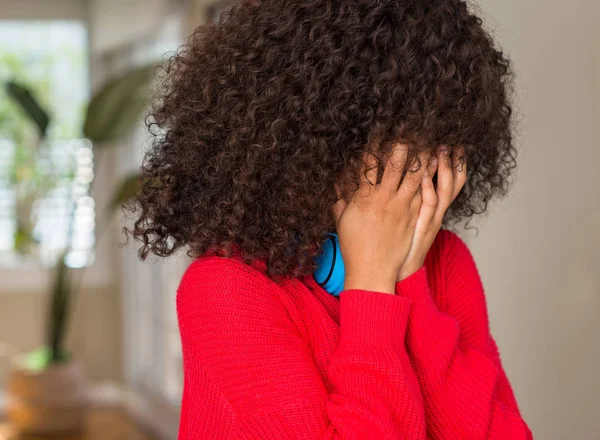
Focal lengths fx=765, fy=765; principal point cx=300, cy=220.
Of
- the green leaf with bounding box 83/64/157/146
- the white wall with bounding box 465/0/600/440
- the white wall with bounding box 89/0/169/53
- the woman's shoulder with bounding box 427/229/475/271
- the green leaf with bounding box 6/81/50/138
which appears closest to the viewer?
the woman's shoulder with bounding box 427/229/475/271

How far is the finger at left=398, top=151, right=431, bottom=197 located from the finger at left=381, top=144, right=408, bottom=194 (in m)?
0.01

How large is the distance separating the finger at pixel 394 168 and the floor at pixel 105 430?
3.63 meters

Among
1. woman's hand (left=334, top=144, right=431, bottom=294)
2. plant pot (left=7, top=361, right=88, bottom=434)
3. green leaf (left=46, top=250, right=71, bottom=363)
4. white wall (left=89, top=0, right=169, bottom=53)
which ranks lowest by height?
plant pot (left=7, top=361, right=88, bottom=434)

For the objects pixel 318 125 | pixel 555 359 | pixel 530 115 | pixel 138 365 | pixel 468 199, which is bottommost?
pixel 138 365

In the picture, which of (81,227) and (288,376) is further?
(81,227)

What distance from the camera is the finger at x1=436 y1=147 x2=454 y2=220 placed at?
1109mm

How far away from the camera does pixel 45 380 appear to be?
13.9ft

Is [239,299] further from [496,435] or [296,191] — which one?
[496,435]

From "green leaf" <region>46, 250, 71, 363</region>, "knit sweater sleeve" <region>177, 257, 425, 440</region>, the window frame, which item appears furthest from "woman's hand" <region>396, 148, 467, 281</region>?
the window frame

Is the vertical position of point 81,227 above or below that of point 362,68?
below

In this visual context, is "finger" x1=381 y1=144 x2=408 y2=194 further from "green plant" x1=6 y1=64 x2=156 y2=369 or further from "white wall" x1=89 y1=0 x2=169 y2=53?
"white wall" x1=89 y1=0 x2=169 y2=53

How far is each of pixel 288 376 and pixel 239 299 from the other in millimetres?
123

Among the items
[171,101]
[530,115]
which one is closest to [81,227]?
[530,115]

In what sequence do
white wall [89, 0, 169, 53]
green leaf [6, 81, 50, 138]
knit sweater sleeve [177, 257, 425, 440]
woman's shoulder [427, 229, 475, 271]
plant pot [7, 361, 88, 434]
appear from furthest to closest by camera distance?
white wall [89, 0, 169, 53], plant pot [7, 361, 88, 434], green leaf [6, 81, 50, 138], woman's shoulder [427, 229, 475, 271], knit sweater sleeve [177, 257, 425, 440]
